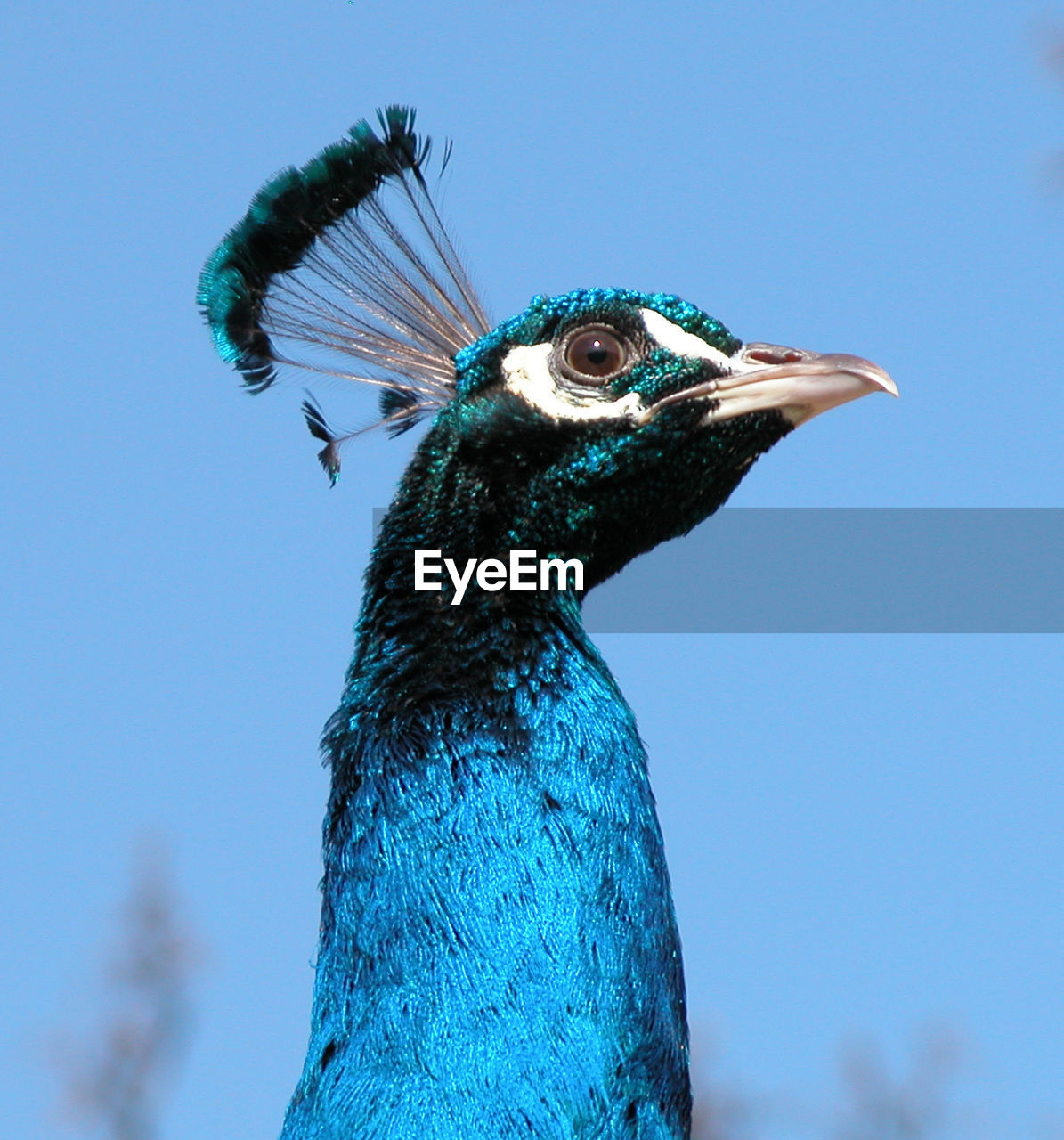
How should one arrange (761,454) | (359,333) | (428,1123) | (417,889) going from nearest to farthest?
(428,1123) < (417,889) < (761,454) < (359,333)

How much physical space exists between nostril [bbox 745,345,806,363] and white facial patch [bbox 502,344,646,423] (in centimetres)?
23

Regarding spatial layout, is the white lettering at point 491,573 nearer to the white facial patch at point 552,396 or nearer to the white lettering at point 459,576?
the white lettering at point 459,576

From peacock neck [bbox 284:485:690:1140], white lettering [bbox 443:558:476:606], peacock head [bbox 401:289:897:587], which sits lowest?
peacock neck [bbox 284:485:690:1140]

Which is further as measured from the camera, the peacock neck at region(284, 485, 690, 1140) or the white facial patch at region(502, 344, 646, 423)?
the white facial patch at region(502, 344, 646, 423)

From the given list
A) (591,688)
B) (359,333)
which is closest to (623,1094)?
(591,688)

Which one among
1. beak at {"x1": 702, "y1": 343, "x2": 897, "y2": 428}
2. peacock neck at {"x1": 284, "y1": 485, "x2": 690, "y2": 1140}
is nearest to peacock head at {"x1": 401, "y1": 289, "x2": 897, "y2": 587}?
beak at {"x1": 702, "y1": 343, "x2": 897, "y2": 428}

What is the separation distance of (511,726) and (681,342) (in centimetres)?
81

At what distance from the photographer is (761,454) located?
3660 millimetres

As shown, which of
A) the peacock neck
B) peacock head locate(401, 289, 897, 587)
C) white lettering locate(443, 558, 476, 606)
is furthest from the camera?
peacock head locate(401, 289, 897, 587)

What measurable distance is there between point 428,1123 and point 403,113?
2.26 metres

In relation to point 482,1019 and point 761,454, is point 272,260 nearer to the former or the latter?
point 761,454

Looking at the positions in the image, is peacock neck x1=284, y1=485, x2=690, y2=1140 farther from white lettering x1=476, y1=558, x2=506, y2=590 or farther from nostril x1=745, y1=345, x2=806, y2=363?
nostril x1=745, y1=345, x2=806, y2=363

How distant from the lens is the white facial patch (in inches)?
142

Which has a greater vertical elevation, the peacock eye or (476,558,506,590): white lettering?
the peacock eye
